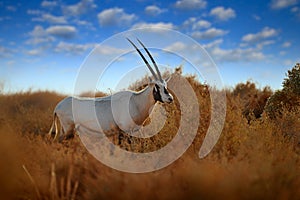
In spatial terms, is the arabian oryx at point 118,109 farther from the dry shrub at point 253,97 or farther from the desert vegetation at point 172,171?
the dry shrub at point 253,97

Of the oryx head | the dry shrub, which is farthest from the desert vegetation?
the dry shrub

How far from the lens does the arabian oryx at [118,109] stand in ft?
22.8

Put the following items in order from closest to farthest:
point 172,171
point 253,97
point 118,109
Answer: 1. point 172,171
2. point 118,109
3. point 253,97

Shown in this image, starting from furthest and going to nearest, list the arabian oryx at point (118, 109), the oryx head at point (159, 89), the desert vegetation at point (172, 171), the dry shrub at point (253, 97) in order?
the dry shrub at point (253, 97)
the arabian oryx at point (118, 109)
the oryx head at point (159, 89)
the desert vegetation at point (172, 171)

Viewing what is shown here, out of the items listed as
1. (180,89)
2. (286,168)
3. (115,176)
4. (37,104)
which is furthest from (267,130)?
(37,104)

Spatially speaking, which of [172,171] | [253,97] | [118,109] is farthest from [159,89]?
[253,97]

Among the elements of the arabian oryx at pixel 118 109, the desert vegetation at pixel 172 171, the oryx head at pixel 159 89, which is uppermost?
the oryx head at pixel 159 89

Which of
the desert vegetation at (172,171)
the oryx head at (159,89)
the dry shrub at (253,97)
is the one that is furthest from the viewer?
the dry shrub at (253,97)

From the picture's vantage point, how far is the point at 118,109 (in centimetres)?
727

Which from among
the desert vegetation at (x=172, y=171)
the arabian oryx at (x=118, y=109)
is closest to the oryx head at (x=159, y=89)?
the arabian oryx at (x=118, y=109)

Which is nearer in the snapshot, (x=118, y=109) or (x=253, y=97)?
(x=118, y=109)

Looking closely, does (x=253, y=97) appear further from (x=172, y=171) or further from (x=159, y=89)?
(x=172, y=171)

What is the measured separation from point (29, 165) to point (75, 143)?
1.23 meters

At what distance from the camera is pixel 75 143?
6.14 m
